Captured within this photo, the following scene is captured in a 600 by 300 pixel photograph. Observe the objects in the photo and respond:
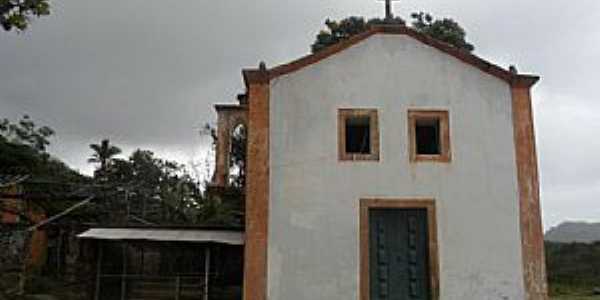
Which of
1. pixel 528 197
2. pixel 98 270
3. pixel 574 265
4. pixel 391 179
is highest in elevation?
pixel 391 179

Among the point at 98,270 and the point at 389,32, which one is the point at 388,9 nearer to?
the point at 389,32

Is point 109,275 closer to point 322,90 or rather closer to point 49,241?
point 322,90

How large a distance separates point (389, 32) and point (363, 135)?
7.82ft

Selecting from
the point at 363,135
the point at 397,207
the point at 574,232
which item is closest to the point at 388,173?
the point at 397,207

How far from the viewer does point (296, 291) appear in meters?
12.9

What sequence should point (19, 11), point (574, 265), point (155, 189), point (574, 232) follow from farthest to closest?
point (574, 232)
point (574, 265)
point (155, 189)
point (19, 11)

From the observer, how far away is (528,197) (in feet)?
44.9

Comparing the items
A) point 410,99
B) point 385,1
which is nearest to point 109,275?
point 410,99

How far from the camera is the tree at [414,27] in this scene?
90.7 feet

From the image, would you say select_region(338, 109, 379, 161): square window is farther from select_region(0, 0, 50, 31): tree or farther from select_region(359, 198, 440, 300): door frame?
select_region(0, 0, 50, 31): tree

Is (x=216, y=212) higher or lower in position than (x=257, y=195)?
lower

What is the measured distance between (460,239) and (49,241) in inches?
768

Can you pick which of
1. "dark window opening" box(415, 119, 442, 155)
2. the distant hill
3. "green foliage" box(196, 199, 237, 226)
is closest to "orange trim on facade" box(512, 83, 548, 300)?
"dark window opening" box(415, 119, 442, 155)

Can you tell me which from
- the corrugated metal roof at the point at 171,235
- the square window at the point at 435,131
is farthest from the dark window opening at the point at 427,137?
the corrugated metal roof at the point at 171,235
